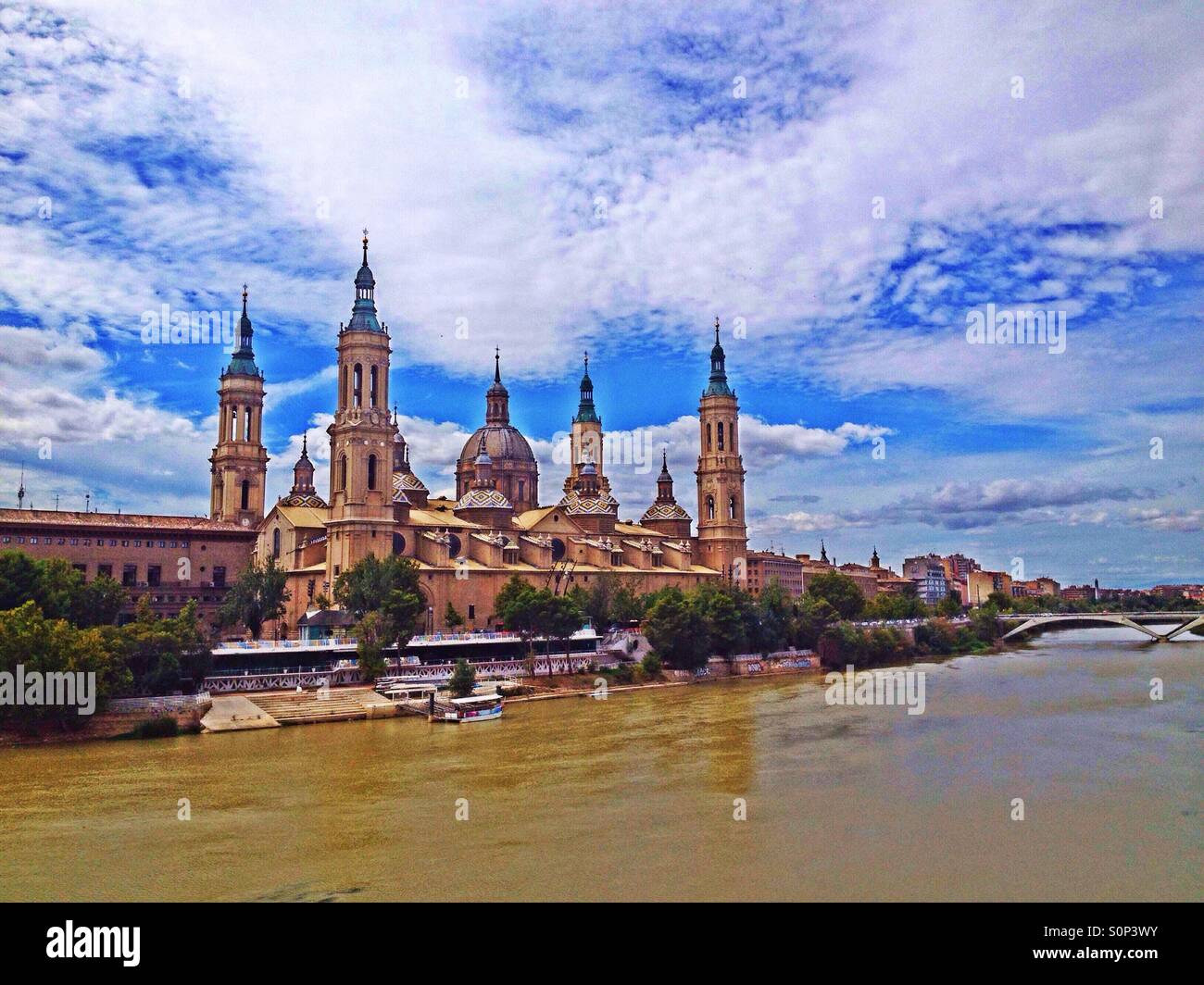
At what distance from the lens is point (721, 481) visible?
3034 inches

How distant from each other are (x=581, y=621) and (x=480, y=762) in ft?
71.8

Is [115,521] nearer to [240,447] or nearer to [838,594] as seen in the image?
[240,447]

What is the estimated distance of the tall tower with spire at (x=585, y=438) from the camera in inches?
3188

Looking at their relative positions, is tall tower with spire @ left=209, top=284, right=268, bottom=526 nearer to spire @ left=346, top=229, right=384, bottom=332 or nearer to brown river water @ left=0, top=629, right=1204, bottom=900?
spire @ left=346, top=229, right=384, bottom=332

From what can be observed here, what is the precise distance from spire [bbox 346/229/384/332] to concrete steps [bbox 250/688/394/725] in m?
20.5

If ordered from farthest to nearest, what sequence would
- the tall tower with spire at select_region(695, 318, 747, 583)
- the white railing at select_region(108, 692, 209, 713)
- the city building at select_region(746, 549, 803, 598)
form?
the city building at select_region(746, 549, 803, 598) → the tall tower with spire at select_region(695, 318, 747, 583) → the white railing at select_region(108, 692, 209, 713)

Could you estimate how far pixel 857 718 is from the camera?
3703cm

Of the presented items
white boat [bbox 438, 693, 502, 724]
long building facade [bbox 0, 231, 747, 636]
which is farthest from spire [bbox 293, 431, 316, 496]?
white boat [bbox 438, 693, 502, 724]

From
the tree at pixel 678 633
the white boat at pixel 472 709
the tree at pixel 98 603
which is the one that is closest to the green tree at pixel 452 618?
the tree at pixel 678 633

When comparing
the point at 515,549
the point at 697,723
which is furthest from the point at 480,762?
the point at 515,549

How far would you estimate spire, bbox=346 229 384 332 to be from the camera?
51250mm

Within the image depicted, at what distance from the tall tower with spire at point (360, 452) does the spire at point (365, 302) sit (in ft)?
0.17
